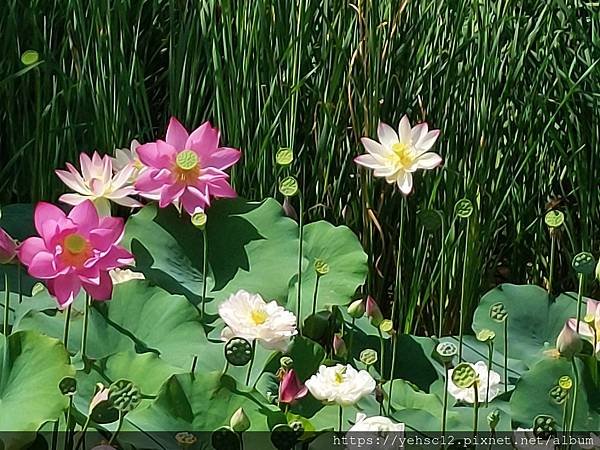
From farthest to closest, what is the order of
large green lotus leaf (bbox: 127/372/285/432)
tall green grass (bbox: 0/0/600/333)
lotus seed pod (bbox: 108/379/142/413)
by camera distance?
1. tall green grass (bbox: 0/0/600/333)
2. large green lotus leaf (bbox: 127/372/285/432)
3. lotus seed pod (bbox: 108/379/142/413)

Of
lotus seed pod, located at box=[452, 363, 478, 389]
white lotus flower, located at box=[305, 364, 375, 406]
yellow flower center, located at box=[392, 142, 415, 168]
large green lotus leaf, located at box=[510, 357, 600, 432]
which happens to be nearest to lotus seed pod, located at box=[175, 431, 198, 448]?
white lotus flower, located at box=[305, 364, 375, 406]

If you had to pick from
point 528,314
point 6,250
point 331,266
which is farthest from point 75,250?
point 528,314

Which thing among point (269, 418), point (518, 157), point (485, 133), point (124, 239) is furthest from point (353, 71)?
point (269, 418)

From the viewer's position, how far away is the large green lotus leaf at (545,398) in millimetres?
1172

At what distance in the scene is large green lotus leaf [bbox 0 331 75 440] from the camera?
1.00 meters

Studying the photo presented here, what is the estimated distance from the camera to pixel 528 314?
1.46 meters

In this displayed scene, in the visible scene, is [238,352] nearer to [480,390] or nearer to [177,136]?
[480,390]

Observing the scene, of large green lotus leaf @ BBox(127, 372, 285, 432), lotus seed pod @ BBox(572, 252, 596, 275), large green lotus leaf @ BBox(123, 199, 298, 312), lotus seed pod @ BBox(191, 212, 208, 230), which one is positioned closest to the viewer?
large green lotus leaf @ BBox(127, 372, 285, 432)

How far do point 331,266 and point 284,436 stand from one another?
479mm

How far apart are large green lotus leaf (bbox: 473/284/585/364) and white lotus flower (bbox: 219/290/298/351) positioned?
0.39m

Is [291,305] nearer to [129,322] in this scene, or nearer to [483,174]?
[129,322]

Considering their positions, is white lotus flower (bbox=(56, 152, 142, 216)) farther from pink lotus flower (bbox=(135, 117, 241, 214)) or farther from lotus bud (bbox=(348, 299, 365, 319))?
lotus bud (bbox=(348, 299, 365, 319))

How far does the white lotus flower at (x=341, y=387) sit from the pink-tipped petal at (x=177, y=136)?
442 millimetres

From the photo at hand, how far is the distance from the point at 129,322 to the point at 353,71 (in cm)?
63
